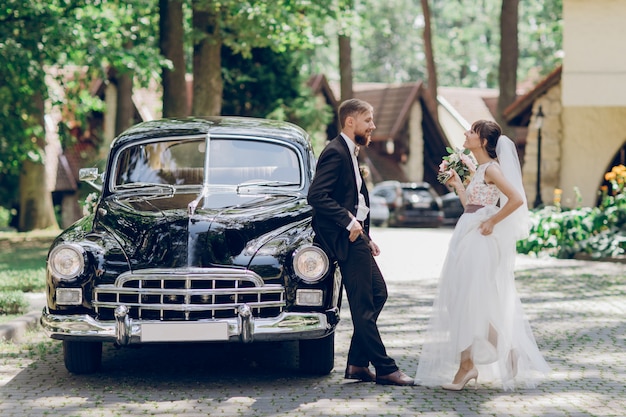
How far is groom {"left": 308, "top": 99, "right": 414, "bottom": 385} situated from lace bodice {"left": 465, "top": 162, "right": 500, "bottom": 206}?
2.55 ft

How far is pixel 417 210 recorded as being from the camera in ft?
A: 124

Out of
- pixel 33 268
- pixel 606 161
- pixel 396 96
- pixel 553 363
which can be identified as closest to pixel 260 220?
pixel 553 363

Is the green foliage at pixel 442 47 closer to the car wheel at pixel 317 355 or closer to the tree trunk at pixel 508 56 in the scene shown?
the tree trunk at pixel 508 56

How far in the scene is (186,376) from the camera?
7980 mm

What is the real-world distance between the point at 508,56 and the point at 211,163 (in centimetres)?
2163

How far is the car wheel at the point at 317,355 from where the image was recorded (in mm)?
7848

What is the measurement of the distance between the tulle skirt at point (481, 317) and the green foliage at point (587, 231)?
11704 millimetres

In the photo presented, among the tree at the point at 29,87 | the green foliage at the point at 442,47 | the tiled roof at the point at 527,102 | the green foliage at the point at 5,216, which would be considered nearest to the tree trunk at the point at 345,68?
the tiled roof at the point at 527,102

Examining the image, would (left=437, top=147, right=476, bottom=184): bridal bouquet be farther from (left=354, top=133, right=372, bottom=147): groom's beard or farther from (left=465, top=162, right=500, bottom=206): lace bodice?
(left=354, top=133, right=372, bottom=147): groom's beard

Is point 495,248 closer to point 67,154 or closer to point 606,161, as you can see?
point 606,161

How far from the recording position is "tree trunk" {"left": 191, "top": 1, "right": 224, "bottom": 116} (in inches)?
819

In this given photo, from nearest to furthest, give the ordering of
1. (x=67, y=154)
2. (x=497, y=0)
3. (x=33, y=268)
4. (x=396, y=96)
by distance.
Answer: (x=33, y=268) < (x=67, y=154) < (x=396, y=96) < (x=497, y=0)

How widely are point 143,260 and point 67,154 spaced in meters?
39.6

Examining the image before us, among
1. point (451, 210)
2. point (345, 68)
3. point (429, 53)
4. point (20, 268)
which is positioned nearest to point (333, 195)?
point (20, 268)
